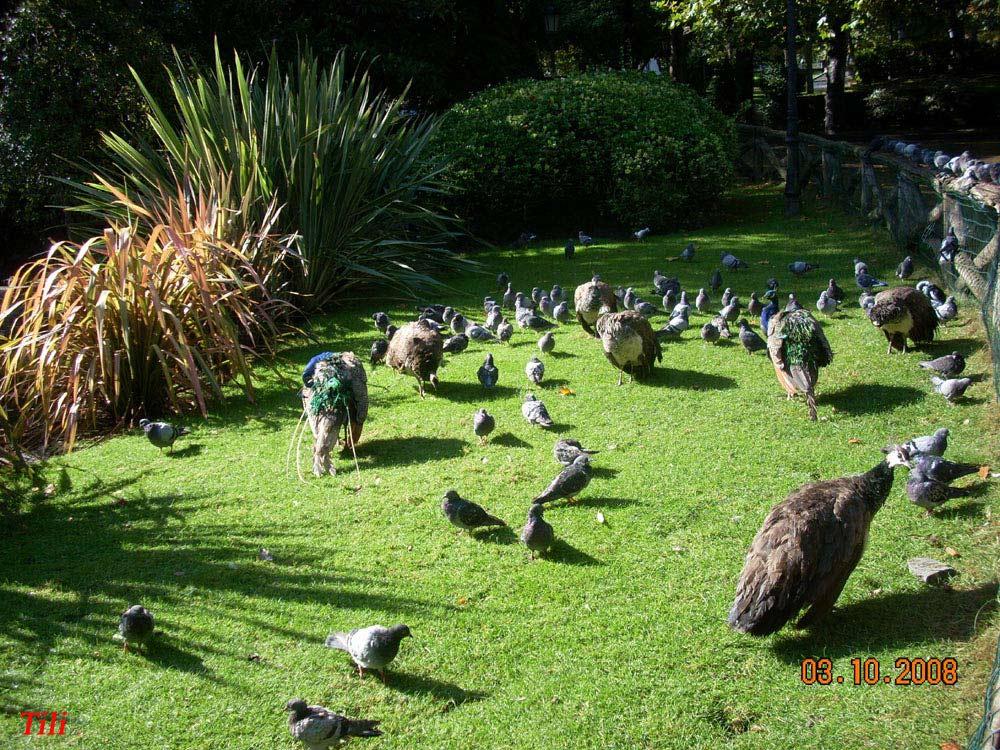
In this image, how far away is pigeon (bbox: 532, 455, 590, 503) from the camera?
18.5 ft

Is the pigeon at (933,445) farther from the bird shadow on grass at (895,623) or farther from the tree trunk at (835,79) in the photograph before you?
the tree trunk at (835,79)

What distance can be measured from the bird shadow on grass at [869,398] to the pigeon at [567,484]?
2642mm

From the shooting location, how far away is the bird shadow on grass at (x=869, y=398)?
6953mm

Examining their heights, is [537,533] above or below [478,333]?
below

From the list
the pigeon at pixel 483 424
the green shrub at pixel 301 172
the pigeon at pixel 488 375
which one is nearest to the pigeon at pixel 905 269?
the pigeon at pixel 488 375

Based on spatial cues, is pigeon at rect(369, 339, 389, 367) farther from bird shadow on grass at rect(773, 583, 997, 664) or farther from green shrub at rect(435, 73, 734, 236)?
green shrub at rect(435, 73, 734, 236)

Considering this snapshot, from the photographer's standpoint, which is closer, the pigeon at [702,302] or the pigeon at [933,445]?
the pigeon at [933,445]

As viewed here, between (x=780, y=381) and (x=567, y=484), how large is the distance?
8.83ft

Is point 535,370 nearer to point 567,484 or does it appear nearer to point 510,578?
point 567,484

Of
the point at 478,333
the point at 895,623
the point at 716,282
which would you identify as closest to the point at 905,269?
the point at 716,282

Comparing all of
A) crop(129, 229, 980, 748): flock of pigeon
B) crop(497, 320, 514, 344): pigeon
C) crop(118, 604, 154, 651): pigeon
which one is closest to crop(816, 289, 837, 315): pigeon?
crop(129, 229, 980, 748): flock of pigeon

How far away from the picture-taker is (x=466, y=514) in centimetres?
536

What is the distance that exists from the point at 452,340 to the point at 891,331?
444 cm
